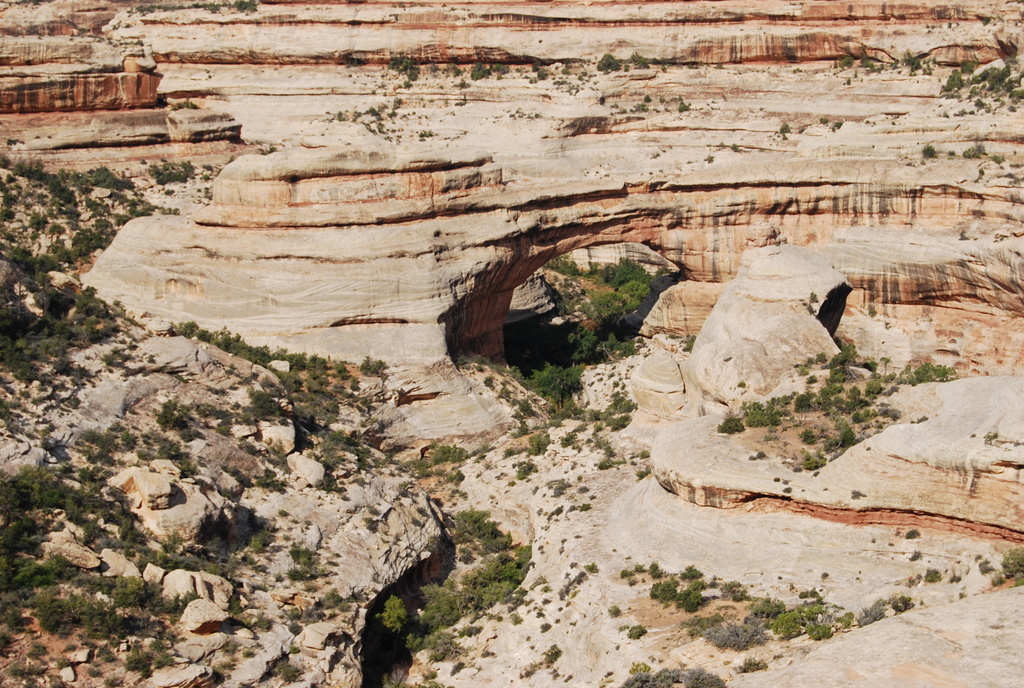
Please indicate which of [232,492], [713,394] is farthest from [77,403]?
[713,394]

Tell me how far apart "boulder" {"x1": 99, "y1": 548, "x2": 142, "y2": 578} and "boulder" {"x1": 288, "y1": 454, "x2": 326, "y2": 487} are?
596cm

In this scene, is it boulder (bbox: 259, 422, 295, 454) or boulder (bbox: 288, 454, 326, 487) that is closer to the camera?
boulder (bbox: 288, 454, 326, 487)

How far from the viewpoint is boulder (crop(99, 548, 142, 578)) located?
81.4 feet

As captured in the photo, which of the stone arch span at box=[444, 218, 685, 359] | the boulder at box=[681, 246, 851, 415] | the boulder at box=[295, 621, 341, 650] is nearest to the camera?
the boulder at box=[295, 621, 341, 650]

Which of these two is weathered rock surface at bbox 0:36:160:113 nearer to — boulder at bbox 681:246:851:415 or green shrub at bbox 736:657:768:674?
boulder at bbox 681:246:851:415

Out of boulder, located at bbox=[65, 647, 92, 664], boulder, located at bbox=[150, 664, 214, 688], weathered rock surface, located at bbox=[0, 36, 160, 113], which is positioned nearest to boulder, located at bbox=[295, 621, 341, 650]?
boulder, located at bbox=[150, 664, 214, 688]

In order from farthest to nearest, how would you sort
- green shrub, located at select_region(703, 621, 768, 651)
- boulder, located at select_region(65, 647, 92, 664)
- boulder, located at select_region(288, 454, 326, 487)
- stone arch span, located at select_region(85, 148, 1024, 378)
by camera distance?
stone arch span, located at select_region(85, 148, 1024, 378) < boulder, located at select_region(288, 454, 326, 487) < boulder, located at select_region(65, 647, 92, 664) < green shrub, located at select_region(703, 621, 768, 651)

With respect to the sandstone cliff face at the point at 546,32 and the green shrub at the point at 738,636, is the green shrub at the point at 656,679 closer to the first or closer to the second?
the green shrub at the point at 738,636

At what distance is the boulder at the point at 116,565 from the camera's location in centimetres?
2480

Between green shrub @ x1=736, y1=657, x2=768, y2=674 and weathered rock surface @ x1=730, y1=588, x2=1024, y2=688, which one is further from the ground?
weathered rock surface @ x1=730, y1=588, x2=1024, y2=688

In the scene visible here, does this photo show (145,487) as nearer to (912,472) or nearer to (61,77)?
(912,472)

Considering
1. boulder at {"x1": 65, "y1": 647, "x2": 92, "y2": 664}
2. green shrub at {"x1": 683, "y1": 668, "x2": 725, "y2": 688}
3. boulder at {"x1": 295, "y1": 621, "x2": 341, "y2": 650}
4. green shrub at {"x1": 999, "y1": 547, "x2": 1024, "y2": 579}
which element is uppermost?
green shrub at {"x1": 999, "y1": 547, "x2": 1024, "y2": 579}

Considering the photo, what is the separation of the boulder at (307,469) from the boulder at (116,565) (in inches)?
235

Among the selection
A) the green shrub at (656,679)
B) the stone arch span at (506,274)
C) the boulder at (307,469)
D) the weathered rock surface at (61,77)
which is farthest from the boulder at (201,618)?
the weathered rock surface at (61,77)
